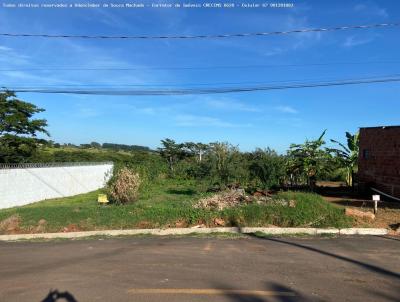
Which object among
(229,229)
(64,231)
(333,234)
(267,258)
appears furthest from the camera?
(64,231)

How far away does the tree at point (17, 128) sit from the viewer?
103 ft

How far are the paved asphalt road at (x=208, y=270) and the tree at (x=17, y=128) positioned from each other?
2113 centimetres

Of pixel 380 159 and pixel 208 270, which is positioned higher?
pixel 380 159

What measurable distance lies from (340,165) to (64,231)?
18.4 meters

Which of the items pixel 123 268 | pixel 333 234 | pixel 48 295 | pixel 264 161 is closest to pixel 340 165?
pixel 264 161

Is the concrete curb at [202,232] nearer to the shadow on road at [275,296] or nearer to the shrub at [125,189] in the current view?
the shrub at [125,189]

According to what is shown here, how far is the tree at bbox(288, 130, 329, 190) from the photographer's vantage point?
2357cm

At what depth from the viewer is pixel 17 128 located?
32375mm

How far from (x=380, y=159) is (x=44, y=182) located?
17.6 m

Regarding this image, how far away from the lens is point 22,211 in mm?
16156

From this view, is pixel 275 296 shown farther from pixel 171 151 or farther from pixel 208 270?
pixel 171 151

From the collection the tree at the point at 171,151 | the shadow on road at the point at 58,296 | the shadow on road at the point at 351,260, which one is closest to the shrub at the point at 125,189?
the shadow on road at the point at 351,260

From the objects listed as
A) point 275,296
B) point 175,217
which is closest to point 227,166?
point 175,217

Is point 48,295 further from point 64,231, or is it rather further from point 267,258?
point 64,231
